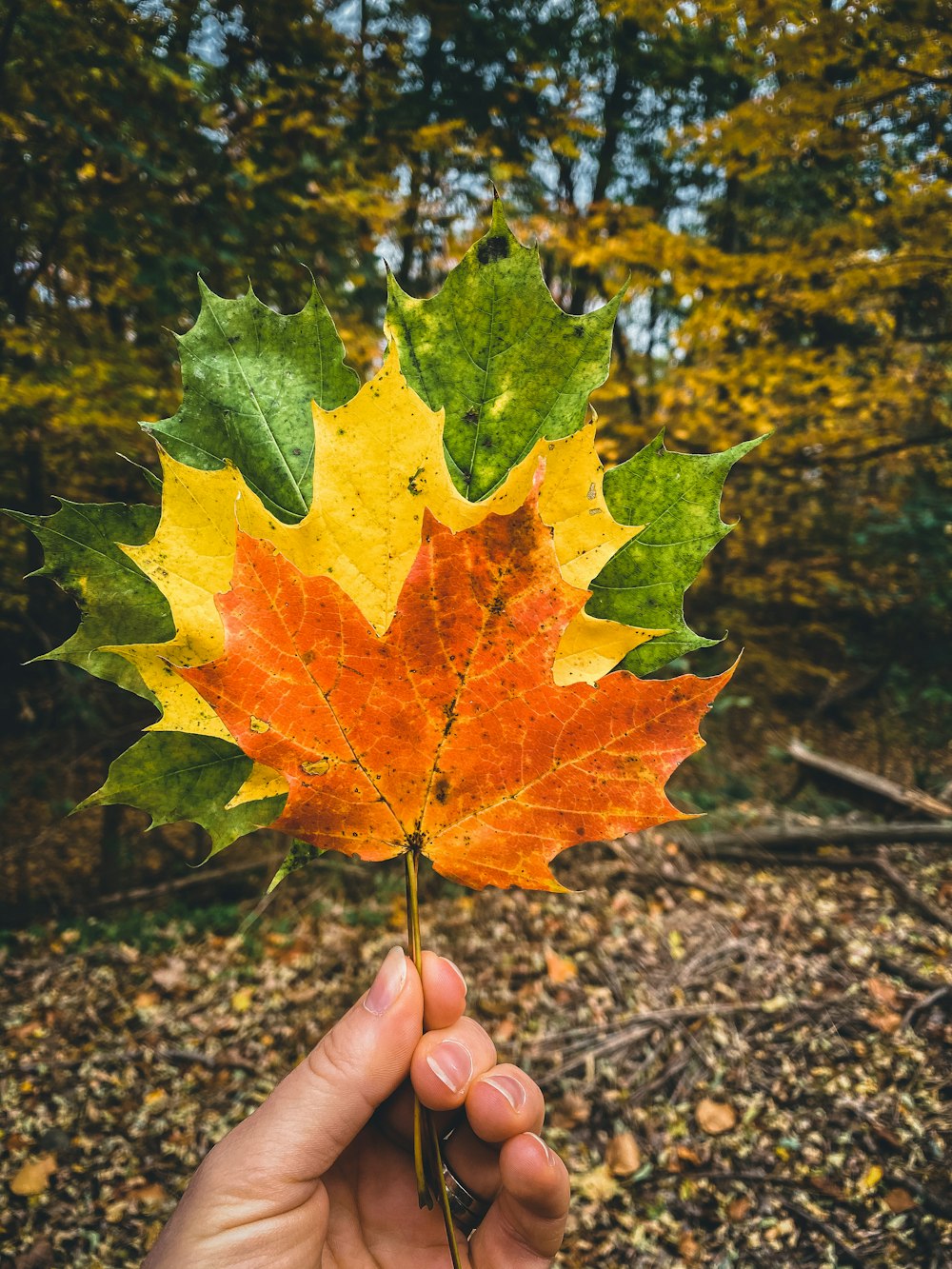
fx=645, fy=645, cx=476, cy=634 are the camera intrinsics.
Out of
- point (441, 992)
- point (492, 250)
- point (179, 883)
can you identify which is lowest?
point (179, 883)

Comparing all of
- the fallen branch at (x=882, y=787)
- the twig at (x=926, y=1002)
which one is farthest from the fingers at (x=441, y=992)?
the fallen branch at (x=882, y=787)

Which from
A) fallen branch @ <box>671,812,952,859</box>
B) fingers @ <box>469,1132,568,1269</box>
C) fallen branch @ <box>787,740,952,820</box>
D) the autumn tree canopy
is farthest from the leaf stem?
fallen branch @ <box>787,740,952,820</box>

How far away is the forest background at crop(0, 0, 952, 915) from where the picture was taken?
2902 mm

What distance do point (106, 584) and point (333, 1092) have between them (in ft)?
3.05

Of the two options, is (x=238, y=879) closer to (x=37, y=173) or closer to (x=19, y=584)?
(x=19, y=584)

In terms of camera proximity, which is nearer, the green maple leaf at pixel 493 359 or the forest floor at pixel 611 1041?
the green maple leaf at pixel 493 359

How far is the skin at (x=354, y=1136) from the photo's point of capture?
42.4 inches

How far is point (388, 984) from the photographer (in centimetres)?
108

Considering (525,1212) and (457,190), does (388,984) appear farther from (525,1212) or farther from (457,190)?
(457,190)

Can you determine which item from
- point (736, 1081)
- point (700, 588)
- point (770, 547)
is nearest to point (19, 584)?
point (736, 1081)

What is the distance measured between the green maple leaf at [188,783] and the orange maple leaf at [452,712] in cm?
15

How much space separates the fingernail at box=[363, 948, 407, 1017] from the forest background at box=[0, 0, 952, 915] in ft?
4.31

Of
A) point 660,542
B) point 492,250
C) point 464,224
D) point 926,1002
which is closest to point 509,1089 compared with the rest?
point 660,542

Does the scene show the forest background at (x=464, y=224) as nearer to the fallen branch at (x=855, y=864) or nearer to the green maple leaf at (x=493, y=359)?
A: the green maple leaf at (x=493, y=359)
